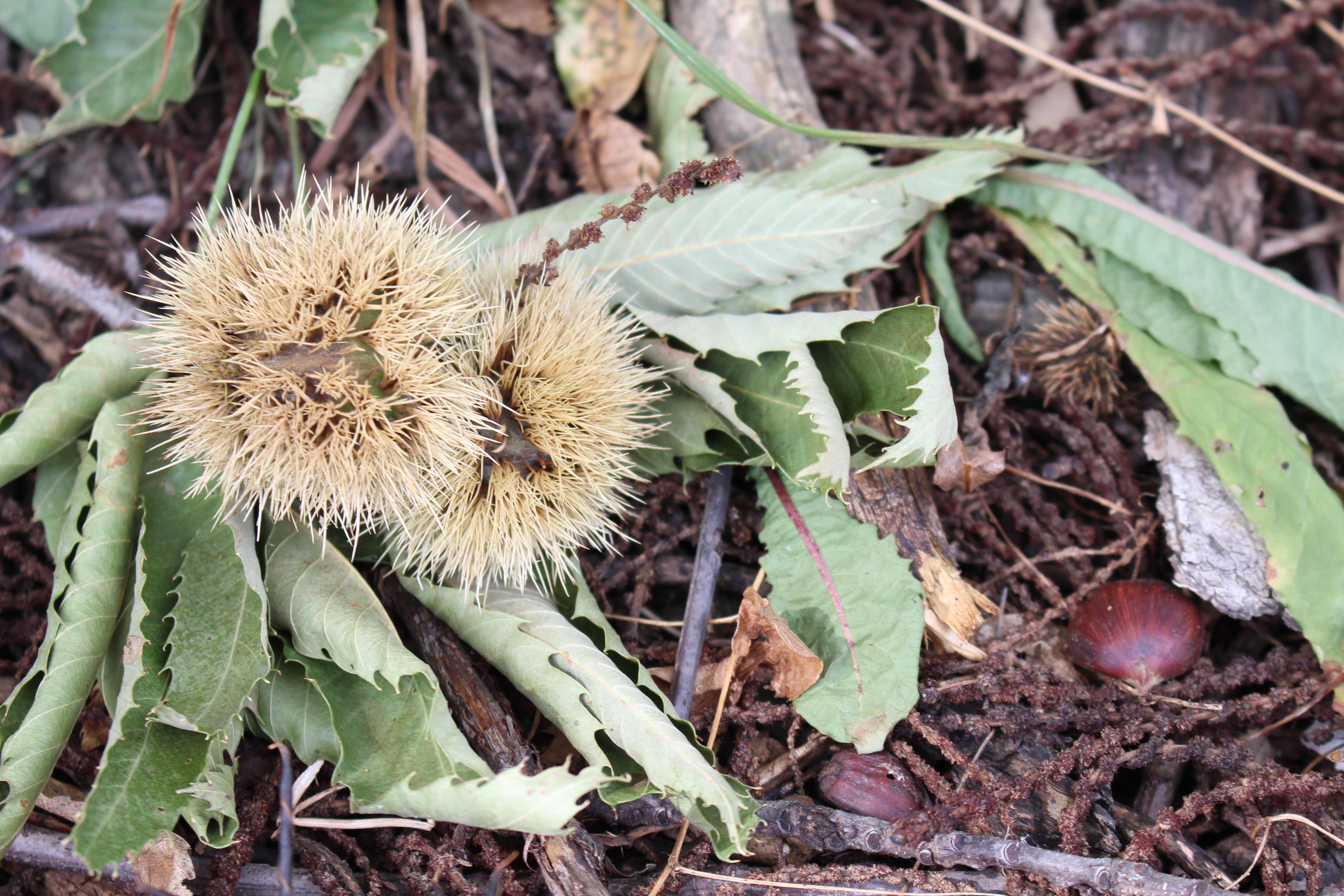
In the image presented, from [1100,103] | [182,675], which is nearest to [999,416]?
[1100,103]

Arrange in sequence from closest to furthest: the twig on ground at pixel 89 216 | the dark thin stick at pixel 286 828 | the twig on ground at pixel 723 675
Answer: the dark thin stick at pixel 286 828 → the twig on ground at pixel 723 675 → the twig on ground at pixel 89 216

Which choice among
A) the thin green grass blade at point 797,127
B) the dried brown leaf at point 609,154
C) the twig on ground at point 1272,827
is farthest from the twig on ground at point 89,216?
the twig on ground at point 1272,827

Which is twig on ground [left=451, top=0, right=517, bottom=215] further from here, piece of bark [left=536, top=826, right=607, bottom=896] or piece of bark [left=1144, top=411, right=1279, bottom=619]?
piece of bark [left=1144, top=411, right=1279, bottom=619]

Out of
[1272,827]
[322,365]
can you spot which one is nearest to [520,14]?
[322,365]

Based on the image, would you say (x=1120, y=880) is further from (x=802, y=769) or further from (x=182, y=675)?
(x=182, y=675)

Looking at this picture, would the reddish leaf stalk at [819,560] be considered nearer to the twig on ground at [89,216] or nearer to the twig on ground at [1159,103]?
the twig on ground at [1159,103]

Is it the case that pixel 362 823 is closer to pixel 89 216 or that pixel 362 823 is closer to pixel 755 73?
pixel 89 216

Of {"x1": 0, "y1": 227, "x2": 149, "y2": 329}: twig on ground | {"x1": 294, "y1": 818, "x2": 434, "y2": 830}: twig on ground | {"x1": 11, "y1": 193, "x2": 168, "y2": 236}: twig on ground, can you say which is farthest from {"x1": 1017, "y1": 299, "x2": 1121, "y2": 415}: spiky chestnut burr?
{"x1": 11, "y1": 193, "x2": 168, "y2": 236}: twig on ground
